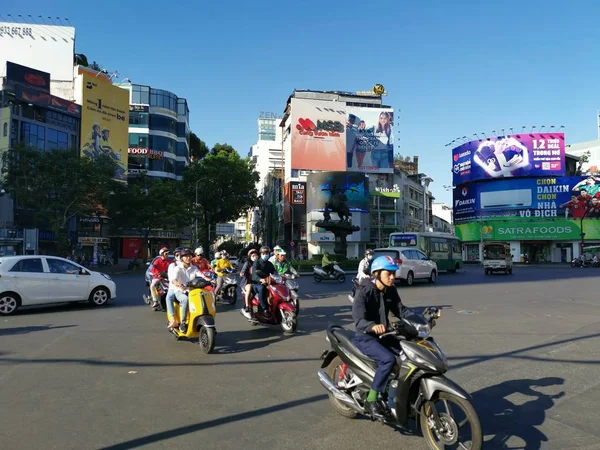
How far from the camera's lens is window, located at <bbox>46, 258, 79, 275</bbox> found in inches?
529

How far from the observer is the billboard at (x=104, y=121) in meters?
49.7

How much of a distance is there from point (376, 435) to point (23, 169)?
3378 centimetres

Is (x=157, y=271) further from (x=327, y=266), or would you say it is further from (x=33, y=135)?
(x=33, y=135)

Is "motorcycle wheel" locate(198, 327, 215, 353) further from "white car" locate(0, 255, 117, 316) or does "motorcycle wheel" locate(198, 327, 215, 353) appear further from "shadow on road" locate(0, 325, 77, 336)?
"white car" locate(0, 255, 117, 316)

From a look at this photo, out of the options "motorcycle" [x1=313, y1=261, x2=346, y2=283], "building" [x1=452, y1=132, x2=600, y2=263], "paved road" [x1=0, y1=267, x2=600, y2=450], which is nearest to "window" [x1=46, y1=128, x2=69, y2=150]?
"motorcycle" [x1=313, y1=261, x2=346, y2=283]

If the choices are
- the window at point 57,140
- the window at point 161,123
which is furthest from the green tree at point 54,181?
the window at point 161,123

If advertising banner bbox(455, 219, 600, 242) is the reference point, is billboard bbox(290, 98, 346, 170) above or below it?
above

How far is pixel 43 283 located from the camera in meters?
13.1

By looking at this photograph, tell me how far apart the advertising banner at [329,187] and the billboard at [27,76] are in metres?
33.2

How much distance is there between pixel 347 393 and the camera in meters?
4.86

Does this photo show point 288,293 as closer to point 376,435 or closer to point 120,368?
point 120,368

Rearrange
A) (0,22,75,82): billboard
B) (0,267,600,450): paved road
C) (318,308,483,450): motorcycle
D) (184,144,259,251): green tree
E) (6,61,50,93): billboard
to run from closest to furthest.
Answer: (318,308,483,450): motorcycle
(0,267,600,450): paved road
(6,61,50,93): billboard
(0,22,75,82): billboard
(184,144,259,251): green tree

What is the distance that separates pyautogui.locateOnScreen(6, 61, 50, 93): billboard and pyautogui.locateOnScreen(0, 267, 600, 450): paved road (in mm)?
39744

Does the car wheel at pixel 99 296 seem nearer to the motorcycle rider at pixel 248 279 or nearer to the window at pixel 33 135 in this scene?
the motorcycle rider at pixel 248 279
